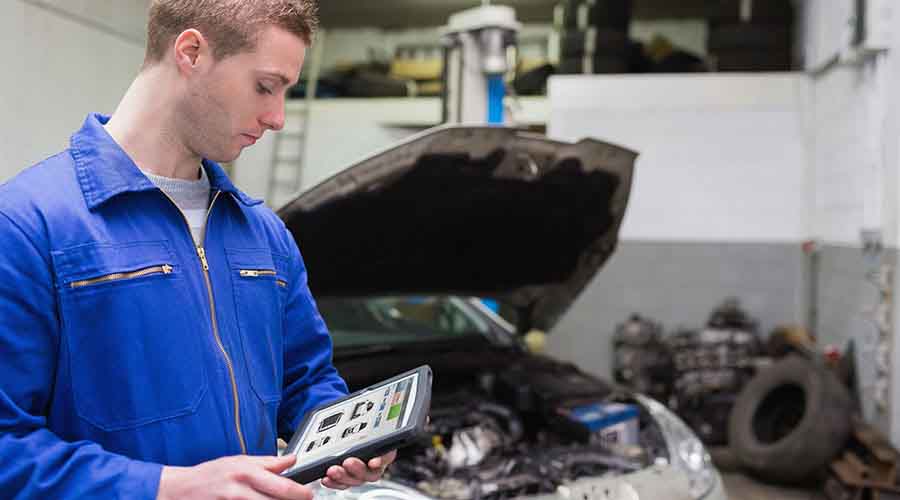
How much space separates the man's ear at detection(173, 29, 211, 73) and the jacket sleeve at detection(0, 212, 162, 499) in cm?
33

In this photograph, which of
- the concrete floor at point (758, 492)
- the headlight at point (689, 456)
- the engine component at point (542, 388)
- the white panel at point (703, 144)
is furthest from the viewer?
the white panel at point (703, 144)

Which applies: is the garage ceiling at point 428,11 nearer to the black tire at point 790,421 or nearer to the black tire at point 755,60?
the black tire at point 755,60

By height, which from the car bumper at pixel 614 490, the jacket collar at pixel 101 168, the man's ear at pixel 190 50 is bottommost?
the car bumper at pixel 614 490

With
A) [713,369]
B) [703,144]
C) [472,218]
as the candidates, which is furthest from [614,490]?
[703,144]

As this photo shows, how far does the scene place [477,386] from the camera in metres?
3.38

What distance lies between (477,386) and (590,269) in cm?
68

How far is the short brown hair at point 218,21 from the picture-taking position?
1.21m

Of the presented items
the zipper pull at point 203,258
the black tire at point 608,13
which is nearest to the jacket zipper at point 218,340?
the zipper pull at point 203,258

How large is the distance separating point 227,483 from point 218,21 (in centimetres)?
66

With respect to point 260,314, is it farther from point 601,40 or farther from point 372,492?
point 601,40

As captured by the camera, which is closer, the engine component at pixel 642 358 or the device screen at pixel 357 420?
the device screen at pixel 357 420

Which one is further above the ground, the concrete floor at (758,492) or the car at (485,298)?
the car at (485,298)

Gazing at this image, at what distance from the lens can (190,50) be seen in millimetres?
1213

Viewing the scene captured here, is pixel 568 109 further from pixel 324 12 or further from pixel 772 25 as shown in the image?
pixel 324 12
